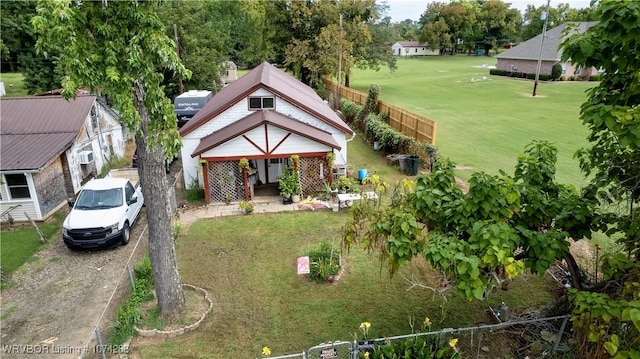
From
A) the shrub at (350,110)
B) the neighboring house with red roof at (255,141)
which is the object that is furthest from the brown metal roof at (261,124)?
the shrub at (350,110)

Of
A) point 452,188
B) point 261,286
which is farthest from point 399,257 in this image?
point 261,286

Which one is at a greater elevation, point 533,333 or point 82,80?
point 82,80

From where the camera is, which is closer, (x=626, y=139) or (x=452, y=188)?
(x=626, y=139)

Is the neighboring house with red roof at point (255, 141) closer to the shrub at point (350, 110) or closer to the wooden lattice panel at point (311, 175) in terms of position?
the wooden lattice panel at point (311, 175)

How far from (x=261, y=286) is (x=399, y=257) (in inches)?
193

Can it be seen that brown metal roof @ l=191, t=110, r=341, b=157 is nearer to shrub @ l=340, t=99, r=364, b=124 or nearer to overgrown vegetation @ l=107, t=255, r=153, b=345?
overgrown vegetation @ l=107, t=255, r=153, b=345

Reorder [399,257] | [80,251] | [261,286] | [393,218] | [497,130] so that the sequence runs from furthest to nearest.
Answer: [497,130] → [80,251] → [261,286] → [393,218] → [399,257]

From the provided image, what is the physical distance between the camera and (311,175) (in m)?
16.1

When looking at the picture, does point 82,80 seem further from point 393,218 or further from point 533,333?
point 533,333

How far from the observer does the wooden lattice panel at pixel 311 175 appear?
15.9 meters

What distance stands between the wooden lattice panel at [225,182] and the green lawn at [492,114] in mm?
9645

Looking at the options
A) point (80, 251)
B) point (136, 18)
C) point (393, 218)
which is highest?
point (136, 18)

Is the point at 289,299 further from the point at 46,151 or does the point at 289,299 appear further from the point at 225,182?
the point at 46,151

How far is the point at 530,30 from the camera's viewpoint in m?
77.9
